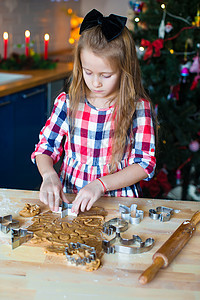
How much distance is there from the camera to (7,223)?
1.04m

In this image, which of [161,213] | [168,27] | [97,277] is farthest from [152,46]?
[97,277]

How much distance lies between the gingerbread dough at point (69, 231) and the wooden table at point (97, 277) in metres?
0.02

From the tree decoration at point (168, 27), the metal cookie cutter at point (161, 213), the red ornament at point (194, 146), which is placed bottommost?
the red ornament at point (194, 146)

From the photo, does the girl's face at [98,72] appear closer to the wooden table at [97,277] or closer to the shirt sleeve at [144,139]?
the shirt sleeve at [144,139]

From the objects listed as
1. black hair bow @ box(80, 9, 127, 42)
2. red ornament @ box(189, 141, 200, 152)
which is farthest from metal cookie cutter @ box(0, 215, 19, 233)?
red ornament @ box(189, 141, 200, 152)

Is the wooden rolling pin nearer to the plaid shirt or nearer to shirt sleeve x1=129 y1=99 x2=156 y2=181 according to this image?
shirt sleeve x1=129 y1=99 x2=156 y2=181

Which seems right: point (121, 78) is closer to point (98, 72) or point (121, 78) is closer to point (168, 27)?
point (98, 72)

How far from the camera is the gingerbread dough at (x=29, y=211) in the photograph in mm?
1074

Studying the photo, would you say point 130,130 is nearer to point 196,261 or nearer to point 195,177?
point 196,261

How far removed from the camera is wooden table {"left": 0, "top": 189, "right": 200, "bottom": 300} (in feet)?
2.49

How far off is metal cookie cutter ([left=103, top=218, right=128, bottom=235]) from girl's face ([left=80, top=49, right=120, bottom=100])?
15.6 inches

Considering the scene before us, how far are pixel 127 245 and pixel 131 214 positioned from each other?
0.54ft

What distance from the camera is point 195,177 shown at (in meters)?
2.64

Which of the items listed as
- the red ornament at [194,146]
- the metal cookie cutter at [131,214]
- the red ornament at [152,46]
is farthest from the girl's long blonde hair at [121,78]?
the red ornament at [194,146]
